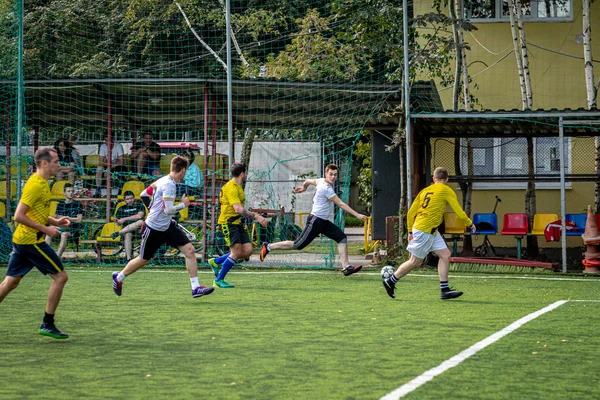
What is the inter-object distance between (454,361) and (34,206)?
160 inches

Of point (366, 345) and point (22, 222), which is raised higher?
point (22, 222)

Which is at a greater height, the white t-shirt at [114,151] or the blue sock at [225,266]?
the white t-shirt at [114,151]

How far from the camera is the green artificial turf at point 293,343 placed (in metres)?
6.82

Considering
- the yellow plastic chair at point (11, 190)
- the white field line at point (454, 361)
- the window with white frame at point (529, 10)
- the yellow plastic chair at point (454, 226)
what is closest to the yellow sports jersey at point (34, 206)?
the white field line at point (454, 361)

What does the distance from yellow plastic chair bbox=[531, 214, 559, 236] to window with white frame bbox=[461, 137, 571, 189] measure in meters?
2.65

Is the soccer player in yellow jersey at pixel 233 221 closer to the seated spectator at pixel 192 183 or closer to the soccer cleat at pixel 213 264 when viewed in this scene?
the soccer cleat at pixel 213 264

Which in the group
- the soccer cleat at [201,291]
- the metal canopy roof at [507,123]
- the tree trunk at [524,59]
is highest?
the tree trunk at [524,59]

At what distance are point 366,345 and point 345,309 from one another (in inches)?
109

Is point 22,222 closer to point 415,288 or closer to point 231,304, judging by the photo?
point 231,304

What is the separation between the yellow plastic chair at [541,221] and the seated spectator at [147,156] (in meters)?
7.52

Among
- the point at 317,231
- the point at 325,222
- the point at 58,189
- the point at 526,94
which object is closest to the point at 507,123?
the point at 526,94

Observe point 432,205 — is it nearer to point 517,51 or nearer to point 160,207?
point 160,207

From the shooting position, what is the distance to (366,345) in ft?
28.3

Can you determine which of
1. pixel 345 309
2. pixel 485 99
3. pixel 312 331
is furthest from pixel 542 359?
pixel 485 99
